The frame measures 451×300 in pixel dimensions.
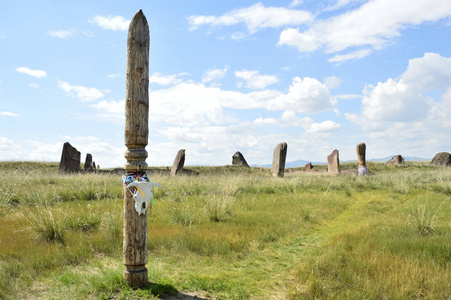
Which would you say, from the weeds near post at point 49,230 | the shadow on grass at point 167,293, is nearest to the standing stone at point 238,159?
the weeds near post at point 49,230

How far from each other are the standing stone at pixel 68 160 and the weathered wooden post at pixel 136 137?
61.3 ft

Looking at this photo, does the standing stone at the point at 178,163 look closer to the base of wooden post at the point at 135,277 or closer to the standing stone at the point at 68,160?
the standing stone at the point at 68,160

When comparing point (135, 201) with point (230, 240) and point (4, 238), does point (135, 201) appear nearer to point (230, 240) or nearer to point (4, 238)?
point (230, 240)

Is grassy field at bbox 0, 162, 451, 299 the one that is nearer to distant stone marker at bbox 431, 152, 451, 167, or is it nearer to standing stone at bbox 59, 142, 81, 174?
standing stone at bbox 59, 142, 81, 174

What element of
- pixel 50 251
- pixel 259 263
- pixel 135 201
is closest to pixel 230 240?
pixel 259 263

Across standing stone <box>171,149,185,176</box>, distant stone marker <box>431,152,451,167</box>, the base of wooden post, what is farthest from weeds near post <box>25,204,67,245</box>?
distant stone marker <box>431,152,451,167</box>

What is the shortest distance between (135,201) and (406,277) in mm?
3605

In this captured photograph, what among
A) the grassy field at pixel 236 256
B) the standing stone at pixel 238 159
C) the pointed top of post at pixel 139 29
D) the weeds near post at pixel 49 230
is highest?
the pointed top of post at pixel 139 29

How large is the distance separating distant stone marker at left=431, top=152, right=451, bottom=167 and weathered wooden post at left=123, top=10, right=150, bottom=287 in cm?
3634

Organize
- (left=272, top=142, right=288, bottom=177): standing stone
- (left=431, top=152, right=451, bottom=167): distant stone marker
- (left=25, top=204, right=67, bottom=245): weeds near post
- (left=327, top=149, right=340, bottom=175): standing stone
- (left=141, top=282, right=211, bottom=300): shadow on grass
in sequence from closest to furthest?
(left=141, top=282, right=211, bottom=300): shadow on grass → (left=25, top=204, right=67, bottom=245): weeds near post → (left=272, top=142, right=288, bottom=177): standing stone → (left=327, top=149, right=340, bottom=175): standing stone → (left=431, top=152, right=451, bottom=167): distant stone marker

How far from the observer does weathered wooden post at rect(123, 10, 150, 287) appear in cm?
423

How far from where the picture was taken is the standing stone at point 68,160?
21.1 metres

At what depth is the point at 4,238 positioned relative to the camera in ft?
20.2

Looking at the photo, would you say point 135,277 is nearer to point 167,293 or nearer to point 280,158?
point 167,293
